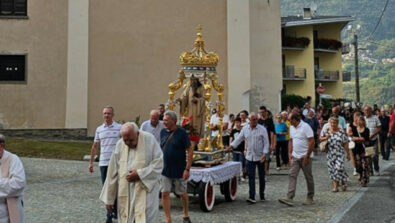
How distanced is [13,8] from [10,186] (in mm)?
22455

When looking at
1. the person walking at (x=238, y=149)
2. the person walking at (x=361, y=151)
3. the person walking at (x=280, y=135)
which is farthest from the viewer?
the person walking at (x=280, y=135)

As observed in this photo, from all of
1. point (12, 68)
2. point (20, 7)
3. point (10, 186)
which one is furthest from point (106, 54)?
point (10, 186)

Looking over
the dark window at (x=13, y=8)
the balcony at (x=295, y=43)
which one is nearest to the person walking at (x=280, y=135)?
the dark window at (x=13, y=8)

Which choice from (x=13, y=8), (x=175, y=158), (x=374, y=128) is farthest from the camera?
(x=13, y=8)

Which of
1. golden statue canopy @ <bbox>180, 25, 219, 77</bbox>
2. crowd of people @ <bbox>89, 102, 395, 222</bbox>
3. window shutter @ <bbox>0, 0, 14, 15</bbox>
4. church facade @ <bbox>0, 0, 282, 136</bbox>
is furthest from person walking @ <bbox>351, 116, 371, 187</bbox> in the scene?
window shutter @ <bbox>0, 0, 14, 15</bbox>

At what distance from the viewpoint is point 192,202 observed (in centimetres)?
1040

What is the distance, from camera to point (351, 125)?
43.6 feet

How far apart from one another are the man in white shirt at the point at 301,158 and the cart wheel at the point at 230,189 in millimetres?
1097

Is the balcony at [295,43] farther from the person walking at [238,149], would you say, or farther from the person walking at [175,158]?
the person walking at [175,158]

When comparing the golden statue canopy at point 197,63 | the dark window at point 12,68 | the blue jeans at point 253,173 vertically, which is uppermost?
the dark window at point 12,68

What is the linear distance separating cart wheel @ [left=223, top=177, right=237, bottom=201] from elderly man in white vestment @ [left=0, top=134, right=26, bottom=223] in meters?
5.75

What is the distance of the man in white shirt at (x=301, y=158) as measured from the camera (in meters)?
10.1

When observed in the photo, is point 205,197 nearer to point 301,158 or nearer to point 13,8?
point 301,158

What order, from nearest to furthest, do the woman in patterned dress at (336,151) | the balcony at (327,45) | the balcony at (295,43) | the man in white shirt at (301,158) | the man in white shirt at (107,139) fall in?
the man in white shirt at (107,139) < the man in white shirt at (301,158) < the woman in patterned dress at (336,151) < the balcony at (295,43) < the balcony at (327,45)
